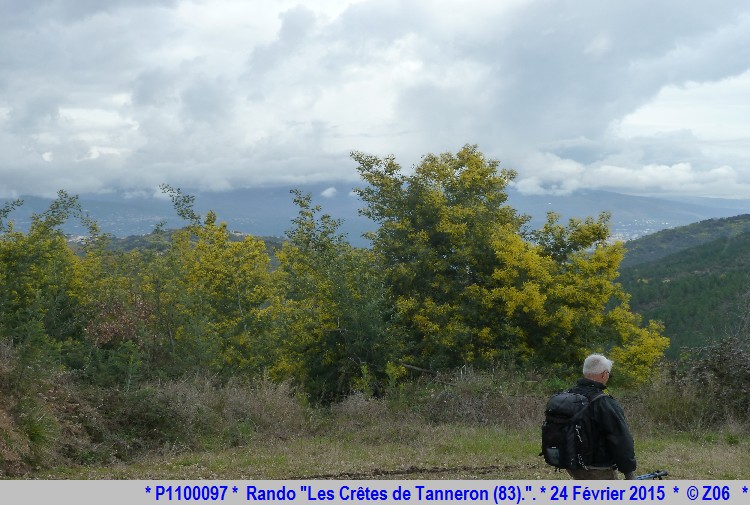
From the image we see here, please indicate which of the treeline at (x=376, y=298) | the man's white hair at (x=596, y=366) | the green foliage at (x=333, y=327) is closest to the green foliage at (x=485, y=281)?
the treeline at (x=376, y=298)

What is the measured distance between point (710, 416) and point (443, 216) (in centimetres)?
990

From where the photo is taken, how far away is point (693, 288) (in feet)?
217

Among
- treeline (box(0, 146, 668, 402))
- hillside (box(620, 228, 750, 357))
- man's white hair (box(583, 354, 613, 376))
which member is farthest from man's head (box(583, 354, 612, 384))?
hillside (box(620, 228, 750, 357))

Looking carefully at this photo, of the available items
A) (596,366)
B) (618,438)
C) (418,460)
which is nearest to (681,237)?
(418,460)

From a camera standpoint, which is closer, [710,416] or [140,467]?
[140,467]

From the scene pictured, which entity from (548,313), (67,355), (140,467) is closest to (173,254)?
(67,355)

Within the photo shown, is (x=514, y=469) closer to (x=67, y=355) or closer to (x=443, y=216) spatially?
(x=67, y=355)

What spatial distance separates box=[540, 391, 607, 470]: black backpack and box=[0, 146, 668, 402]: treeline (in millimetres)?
8868

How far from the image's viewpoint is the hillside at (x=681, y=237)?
129375 mm

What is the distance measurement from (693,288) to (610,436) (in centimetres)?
6884

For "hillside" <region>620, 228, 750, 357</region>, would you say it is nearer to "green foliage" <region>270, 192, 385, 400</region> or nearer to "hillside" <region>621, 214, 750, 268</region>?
"green foliage" <region>270, 192, 385, 400</region>

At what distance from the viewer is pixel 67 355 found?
1284 cm

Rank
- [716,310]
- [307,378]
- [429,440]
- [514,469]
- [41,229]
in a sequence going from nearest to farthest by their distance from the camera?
[514,469]
[429,440]
[307,378]
[41,229]
[716,310]

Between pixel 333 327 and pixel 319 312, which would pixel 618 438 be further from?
pixel 319 312
